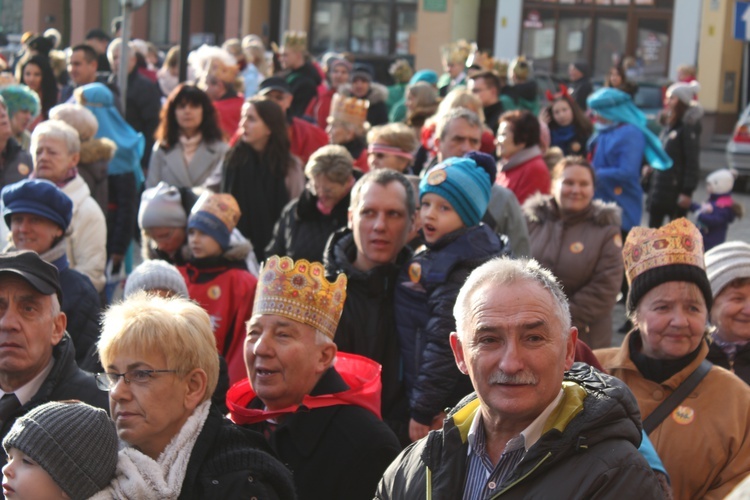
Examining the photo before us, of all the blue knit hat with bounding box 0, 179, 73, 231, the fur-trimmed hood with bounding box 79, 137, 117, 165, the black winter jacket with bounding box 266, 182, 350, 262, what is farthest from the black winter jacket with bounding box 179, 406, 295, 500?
the fur-trimmed hood with bounding box 79, 137, 117, 165

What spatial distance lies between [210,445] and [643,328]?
1.76m

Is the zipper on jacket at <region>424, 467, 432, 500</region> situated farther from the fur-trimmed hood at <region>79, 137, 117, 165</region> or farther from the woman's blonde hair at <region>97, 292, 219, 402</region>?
the fur-trimmed hood at <region>79, 137, 117, 165</region>

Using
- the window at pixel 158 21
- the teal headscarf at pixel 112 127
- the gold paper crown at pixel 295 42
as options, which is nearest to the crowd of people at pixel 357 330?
the teal headscarf at pixel 112 127

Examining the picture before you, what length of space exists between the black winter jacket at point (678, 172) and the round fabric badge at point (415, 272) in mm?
7683

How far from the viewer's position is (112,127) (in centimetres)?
1033

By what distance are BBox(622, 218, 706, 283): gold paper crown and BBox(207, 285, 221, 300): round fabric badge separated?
2302mm

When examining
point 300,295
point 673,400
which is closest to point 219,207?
point 300,295

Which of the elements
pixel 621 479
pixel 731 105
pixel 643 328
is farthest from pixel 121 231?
pixel 731 105

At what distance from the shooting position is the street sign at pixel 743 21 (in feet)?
65.9

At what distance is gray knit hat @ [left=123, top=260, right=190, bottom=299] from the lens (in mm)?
5230

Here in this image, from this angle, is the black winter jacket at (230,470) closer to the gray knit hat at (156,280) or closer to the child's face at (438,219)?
the gray knit hat at (156,280)

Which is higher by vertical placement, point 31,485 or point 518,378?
point 518,378

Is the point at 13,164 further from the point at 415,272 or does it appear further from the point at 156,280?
the point at 415,272

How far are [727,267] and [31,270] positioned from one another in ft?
9.25
